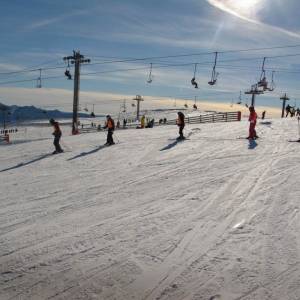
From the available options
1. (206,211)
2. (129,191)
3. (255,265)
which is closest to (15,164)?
(129,191)

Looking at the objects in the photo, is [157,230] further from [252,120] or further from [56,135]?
[56,135]

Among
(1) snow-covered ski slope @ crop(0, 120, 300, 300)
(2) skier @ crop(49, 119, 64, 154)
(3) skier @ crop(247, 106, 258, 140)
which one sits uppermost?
(3) skier @ crop(247, 106, 258, 140)

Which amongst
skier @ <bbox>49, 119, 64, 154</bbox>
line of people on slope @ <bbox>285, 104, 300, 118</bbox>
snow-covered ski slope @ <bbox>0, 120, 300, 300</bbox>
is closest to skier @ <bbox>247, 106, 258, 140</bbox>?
snow-covered ski slope @ <bbox>0, 120, 300, 300</bbox>

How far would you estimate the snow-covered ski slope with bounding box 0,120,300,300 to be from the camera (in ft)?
24.3

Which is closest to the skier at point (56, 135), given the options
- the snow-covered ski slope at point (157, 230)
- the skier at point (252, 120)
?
the snow-covered ski slope at point (157, 230)

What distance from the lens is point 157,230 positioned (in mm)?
9836

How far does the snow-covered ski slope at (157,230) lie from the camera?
24.3 ft

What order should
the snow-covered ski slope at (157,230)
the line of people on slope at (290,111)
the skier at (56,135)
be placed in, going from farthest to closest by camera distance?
the line of people on slope at (290,111) < the skier at (56,135) < the snow-covered ski slope at (157,230)

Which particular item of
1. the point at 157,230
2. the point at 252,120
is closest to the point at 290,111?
the point at 252,120

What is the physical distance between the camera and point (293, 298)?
22.3ft

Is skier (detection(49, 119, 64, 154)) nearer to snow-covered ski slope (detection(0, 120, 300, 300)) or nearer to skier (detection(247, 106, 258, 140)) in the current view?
snow-covered ski slope (detection(0, 120, 300, 300))

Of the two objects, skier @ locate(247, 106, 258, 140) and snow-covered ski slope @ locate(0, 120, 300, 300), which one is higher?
skier @ locate(247, 106, 258, 140)

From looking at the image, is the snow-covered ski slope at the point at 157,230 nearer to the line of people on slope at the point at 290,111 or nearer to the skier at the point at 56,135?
the skier at the point at 56,135

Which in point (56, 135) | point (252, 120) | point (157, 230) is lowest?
point (157, 230)
